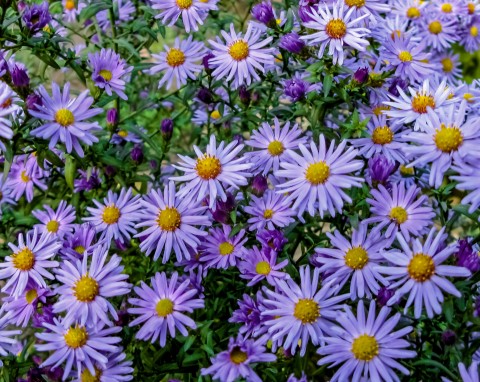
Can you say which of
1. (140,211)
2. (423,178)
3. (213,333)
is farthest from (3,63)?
(423,178)

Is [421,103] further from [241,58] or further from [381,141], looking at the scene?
[241,58]

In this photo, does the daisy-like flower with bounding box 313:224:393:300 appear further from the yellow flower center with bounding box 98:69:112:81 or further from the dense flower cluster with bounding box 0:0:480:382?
the yellow flower center with bounding box 98:69:112:81

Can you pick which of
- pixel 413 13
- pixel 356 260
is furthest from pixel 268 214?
pixel 413 13

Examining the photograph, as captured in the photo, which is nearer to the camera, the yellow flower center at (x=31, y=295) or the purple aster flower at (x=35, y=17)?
the yellow flower center at (x=31, y=295)

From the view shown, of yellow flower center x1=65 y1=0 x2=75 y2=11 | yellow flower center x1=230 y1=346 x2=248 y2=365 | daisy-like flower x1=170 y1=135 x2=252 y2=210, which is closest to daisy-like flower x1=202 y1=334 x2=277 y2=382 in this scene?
yellow flower center x1=230 y1=346 x2=248 y2=365

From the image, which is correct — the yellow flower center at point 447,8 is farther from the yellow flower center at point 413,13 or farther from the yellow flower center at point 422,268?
the yellow flower center at point 422,268

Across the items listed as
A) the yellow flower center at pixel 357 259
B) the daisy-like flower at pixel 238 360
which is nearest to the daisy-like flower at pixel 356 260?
the yellow flower center at pixel 357 259
